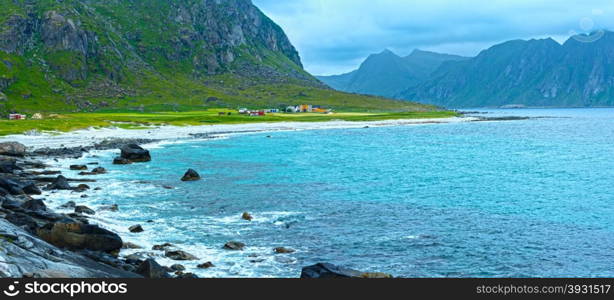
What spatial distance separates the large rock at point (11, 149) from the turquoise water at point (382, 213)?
1458cm

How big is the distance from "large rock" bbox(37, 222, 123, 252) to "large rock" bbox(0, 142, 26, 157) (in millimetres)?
63829

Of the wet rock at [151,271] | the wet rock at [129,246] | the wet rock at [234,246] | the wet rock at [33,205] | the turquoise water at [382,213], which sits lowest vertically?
the turquoise water at [382,213]

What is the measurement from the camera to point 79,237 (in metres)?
35.0

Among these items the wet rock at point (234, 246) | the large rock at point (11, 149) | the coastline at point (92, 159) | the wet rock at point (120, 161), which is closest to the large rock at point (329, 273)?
the coastline at point (92, 159)

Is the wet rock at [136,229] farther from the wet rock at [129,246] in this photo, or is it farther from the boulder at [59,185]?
the boulder at [59,185]

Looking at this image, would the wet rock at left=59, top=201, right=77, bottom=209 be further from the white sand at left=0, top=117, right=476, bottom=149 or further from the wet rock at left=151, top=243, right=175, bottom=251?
the white sand at left=0, top=117, right=476, bottom=149

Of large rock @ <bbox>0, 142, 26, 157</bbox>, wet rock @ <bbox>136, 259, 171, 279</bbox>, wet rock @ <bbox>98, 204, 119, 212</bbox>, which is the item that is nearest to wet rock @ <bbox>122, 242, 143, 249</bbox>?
wet rock @ <bbox>136, 259, 171, 279</bbox>

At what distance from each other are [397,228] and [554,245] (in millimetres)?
12305

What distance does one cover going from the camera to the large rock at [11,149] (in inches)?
3563

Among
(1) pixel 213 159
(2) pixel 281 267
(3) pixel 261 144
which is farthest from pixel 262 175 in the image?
(3) pixel 261 144

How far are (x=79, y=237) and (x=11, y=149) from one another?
67791mm

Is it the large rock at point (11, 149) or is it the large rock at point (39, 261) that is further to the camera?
the large rock at point (11, 149)

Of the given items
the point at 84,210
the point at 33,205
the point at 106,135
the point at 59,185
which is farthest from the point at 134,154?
the point at 106,135

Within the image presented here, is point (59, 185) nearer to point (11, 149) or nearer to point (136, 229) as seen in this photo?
point (136, 229)
